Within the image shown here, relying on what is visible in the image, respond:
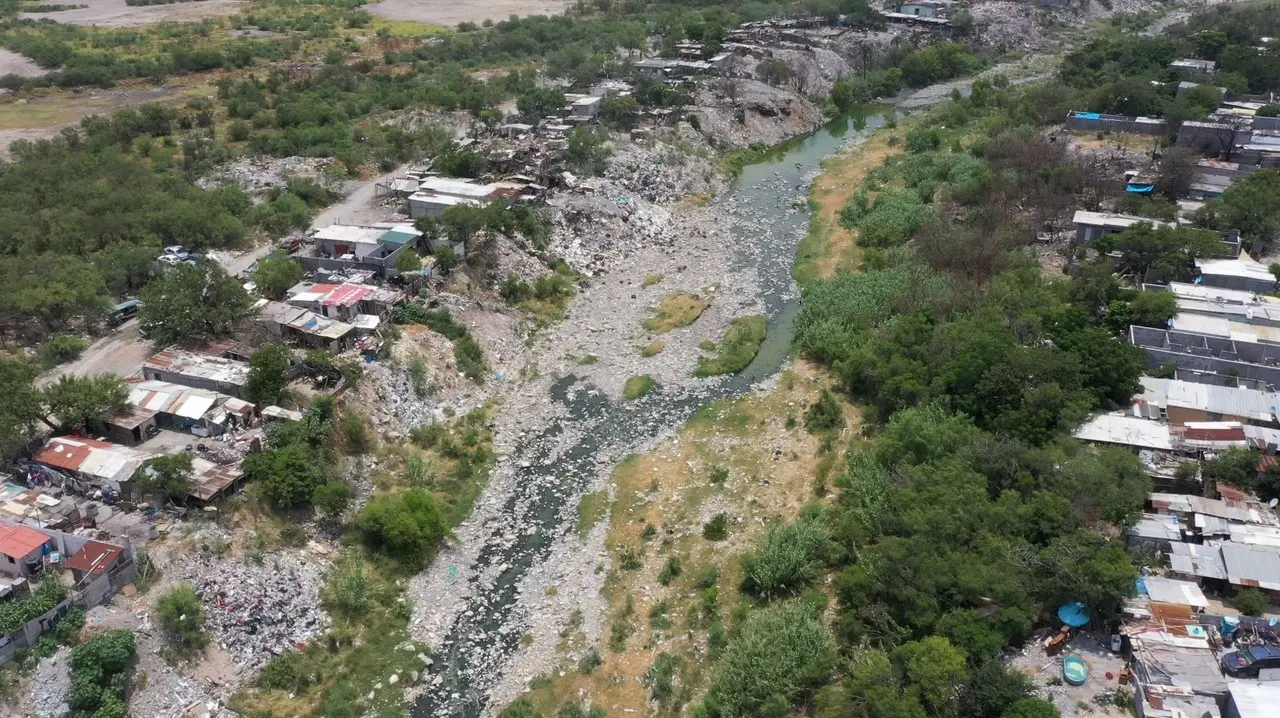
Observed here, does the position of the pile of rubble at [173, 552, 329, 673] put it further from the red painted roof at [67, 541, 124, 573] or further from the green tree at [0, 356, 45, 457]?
the green tree at [0, 356, 45, 457]

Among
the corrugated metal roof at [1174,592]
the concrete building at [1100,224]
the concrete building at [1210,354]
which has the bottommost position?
the corrugated metal roof at [1174,592]

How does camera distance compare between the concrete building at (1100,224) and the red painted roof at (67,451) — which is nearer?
the red painted roof at (67,451)

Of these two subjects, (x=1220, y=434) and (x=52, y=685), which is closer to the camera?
(x=52, y=685)

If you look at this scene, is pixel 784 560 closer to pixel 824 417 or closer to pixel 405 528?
A: pixel 824 417

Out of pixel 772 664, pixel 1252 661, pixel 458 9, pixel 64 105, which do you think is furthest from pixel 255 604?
pixel 458 9

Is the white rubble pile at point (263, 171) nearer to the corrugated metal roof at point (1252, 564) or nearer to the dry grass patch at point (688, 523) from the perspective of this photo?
the dry grass patch at point (688, 523)

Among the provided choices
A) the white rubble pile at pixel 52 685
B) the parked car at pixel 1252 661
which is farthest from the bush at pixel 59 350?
the parked car at pixel 1252 661
